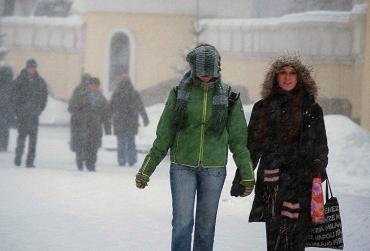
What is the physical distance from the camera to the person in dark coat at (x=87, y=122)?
13.0 meters

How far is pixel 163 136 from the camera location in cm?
492

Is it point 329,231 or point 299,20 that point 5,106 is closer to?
point 299,20

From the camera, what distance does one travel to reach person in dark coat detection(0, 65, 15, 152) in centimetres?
1588

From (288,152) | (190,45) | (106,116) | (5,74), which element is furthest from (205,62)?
(190,45)

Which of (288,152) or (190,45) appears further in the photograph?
(190,45)

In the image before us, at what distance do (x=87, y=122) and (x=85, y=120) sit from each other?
2.0 inches

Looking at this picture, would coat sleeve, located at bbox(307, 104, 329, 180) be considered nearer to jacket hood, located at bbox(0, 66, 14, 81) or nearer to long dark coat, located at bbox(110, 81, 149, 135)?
long dark coat, located at bbox(110, 81, 149, 135)

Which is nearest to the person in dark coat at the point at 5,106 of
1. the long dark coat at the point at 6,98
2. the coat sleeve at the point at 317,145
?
the long dark coat at the point at 6,98

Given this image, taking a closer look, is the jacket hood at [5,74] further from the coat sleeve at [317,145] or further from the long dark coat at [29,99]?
the coat sleeve at [317,145]

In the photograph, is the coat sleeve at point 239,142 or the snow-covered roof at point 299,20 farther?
the snow-covered roof at point 299,20

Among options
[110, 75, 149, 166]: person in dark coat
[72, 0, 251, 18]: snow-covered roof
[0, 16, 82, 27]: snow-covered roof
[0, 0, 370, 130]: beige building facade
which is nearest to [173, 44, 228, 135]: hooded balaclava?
[110, 75, 149, 166]: person in dark coat

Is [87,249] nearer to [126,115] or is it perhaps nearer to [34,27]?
[126,115]

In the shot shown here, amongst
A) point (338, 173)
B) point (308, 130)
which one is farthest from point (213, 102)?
point (338, 173)

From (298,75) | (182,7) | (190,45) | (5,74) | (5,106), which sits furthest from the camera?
(190,45)
